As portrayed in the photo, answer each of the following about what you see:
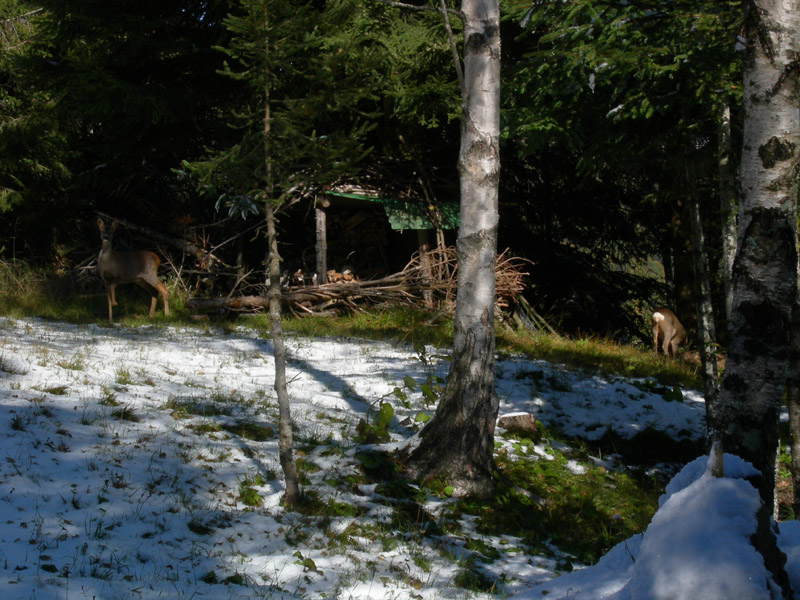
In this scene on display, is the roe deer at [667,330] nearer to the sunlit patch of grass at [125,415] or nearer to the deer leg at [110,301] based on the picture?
the deer leg at [110,301]

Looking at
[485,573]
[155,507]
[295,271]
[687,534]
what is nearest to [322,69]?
[155,507]

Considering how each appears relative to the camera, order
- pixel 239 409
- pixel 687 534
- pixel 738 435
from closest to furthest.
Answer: pixel 687 534 → pixel 738 435 → pixel 239 409

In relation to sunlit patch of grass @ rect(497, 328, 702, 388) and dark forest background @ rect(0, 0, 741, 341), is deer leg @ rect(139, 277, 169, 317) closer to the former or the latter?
dark forest background @ rect(0, 0, 741, 341)

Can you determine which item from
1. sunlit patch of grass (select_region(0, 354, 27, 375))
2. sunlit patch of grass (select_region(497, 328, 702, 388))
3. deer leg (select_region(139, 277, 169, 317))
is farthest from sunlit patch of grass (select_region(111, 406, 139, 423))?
deer leg (select_region(139, 277, 169, 317))

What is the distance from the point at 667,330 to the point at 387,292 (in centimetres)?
533

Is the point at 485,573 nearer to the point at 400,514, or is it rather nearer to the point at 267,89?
the point at 400,514

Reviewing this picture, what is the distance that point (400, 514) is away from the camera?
548 cm

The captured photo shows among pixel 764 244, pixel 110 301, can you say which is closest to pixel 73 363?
pixel 110 301

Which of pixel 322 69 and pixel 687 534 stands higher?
pixel 322 69

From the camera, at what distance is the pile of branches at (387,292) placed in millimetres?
13477

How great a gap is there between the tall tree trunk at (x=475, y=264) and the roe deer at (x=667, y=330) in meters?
8.26

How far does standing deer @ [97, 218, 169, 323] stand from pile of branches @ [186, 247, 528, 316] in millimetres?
827

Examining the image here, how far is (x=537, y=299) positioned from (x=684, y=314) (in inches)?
137

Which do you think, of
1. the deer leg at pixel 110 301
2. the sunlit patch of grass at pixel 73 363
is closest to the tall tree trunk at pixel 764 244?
the sunlit patch of grass at pixel 73 363
